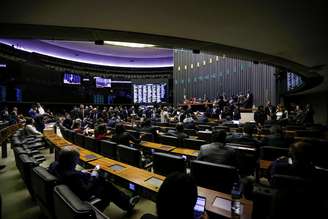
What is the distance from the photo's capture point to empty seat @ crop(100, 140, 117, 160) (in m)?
3.99

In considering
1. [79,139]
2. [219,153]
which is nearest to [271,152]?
[219,153]

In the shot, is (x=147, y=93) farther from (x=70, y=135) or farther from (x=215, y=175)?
(x=215, y=175)

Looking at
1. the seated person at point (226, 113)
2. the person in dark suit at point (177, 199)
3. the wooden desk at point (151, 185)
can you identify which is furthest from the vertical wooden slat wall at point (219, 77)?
the person in dark suit at point (177, 199)

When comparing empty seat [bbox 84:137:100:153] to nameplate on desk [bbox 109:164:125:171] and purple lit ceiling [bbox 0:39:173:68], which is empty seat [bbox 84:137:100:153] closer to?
nameplate on desk [bbox 109:164:125:171]

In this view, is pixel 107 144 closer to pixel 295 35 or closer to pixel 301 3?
pixel 301 3

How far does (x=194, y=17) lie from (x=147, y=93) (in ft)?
52.6

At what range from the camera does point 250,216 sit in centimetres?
160

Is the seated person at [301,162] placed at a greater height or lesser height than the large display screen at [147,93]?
lesser

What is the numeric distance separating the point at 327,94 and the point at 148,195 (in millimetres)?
16472

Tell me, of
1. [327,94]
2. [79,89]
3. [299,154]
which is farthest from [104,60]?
[299,154]

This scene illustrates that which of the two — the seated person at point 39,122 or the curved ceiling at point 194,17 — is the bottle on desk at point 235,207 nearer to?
the curved ceiling at point 194,17

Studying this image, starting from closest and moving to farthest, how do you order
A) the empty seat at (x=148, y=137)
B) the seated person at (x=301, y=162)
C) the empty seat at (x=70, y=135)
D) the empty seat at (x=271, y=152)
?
the seated person at (x=301, y=162)
the empty seat at (x=271, y=152)
the empty seat at (x=148, y=137)
the empty seat at (x=70, y=135)

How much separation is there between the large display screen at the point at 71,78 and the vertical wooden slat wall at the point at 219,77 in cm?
872

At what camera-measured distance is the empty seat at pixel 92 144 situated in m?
4.60
